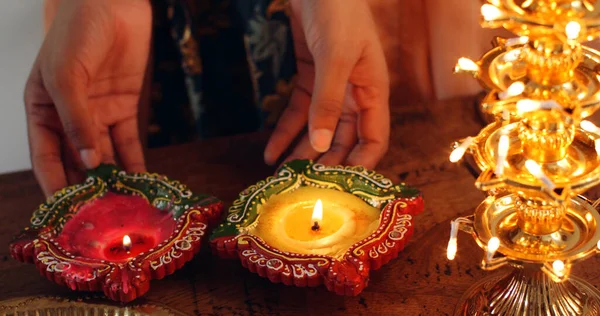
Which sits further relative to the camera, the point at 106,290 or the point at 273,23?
the point at 273,23

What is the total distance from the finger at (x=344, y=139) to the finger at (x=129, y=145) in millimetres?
262

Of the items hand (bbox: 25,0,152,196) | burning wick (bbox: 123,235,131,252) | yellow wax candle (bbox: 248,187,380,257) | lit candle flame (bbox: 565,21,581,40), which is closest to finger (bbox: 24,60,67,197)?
hand (bbox: 25,0,152,196)

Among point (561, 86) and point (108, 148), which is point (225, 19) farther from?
point (561, 86)

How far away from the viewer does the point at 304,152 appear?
0.95 meters

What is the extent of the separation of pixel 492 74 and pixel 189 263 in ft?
1.36

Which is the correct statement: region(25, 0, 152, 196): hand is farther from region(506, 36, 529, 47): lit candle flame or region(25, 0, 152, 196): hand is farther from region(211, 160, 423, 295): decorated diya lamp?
region(506, 36, 529, 47): lit candle flame

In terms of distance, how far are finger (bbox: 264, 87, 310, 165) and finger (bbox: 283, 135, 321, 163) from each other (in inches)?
0.6

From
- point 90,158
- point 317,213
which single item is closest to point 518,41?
point 317,213

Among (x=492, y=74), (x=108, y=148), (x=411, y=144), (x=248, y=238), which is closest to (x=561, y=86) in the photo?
(x=492, y=74)

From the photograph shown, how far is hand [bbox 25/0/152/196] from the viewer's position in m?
0.91

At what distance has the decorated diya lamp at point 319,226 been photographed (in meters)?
0.68

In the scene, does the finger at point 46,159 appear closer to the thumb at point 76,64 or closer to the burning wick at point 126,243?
the thumb at point 76,64

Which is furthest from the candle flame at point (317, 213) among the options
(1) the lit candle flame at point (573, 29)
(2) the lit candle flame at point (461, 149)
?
(1) the lit candle flame at point (573, 29)

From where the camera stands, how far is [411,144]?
97 centimetres
